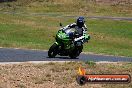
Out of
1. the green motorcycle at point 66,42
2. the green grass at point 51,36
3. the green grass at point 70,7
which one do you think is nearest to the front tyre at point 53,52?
the green motorcycle at point 66,42

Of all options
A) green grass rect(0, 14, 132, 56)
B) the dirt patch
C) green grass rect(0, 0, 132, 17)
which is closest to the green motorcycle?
the dirt patch

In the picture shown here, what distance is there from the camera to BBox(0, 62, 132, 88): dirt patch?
11961 mm

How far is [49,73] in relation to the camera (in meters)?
13.1

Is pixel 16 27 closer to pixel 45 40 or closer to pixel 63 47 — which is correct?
pixel 45 40

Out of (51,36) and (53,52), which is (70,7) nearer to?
(51,36)

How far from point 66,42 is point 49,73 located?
6.39 metres

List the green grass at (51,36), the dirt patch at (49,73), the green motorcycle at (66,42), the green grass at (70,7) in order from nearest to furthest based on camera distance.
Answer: the dirt patch at (49,73)
the green motorcycle at (66,42)
the green grass at (51,36)
the green grass at (70,7)

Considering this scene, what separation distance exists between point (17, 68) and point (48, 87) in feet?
6.91

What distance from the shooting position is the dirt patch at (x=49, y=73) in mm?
11961

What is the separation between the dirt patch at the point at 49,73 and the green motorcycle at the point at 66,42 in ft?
13.8

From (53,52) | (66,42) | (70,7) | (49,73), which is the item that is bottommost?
(70,7)

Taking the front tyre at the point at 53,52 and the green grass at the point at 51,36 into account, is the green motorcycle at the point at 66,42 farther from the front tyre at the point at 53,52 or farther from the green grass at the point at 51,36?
the green grass at the point at 51,36

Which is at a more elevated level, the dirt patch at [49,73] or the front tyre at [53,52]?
the dirt patch at [49,73]

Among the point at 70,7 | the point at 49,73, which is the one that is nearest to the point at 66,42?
the point at 49,73
